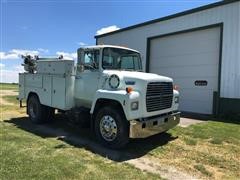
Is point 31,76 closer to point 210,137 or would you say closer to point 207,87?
point 210,137

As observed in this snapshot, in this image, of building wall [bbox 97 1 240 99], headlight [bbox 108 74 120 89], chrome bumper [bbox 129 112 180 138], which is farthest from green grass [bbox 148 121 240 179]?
building wall [bbox 97 1 240 99]

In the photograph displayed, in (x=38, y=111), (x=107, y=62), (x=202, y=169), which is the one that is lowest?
(x=202, y=169)

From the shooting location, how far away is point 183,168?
575cm

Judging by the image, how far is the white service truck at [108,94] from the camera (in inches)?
264

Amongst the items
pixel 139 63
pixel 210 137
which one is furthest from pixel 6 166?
pixel 210 137

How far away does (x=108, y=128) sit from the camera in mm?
7039

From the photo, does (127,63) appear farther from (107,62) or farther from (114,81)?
(114,81)

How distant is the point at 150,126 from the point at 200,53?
24.7 ft

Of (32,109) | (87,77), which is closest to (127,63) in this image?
(87,77)

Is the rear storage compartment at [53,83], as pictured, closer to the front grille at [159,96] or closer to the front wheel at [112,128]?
the front wheel at [112,128]

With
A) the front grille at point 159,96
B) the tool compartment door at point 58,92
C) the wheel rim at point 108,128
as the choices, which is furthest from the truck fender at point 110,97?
the tool compartment door at point 58,92

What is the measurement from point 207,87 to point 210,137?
16.9 feet

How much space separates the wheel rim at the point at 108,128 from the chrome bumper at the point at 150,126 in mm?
570

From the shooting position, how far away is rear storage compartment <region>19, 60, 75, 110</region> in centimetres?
857
